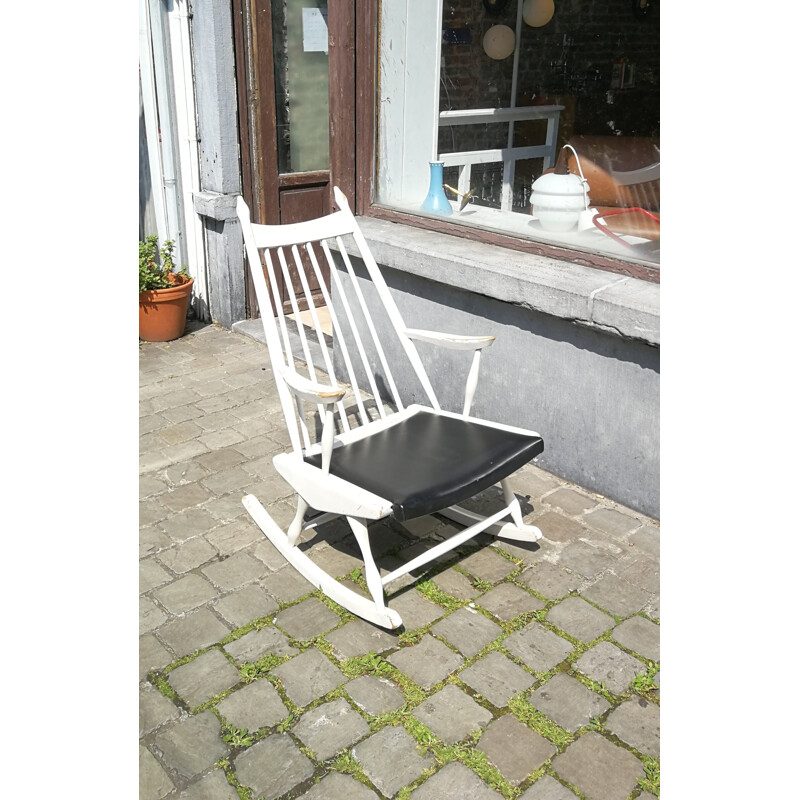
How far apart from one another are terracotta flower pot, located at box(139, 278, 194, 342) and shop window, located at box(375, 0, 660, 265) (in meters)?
1.66

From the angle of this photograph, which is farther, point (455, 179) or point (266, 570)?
point (455, 179)

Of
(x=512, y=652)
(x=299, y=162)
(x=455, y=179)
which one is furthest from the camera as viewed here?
(x=299, y=162)

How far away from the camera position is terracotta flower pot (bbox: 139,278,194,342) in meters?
5.16

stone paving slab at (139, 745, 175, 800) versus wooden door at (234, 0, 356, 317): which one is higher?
wooden door at (234, 0, 356, 317)

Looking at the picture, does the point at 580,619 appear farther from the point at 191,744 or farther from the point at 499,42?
the point at 499,42

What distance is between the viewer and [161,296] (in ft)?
16.9

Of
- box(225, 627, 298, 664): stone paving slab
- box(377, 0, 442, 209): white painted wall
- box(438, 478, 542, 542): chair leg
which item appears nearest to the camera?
box(225, 627, 298, 664): stone paving slab

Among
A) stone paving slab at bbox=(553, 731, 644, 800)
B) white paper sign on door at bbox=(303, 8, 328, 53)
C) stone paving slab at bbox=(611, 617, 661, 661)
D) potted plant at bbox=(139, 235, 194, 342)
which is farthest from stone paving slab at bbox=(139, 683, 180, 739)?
white paper sign on door at bbox=(303, 8, 328, 53)

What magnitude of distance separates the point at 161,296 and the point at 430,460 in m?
3.11

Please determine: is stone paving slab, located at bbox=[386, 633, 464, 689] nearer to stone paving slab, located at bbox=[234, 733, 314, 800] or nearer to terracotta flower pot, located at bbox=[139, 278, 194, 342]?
stone paving slab, located at bbox=[234, 733, 314, 800]

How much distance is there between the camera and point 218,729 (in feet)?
7.37

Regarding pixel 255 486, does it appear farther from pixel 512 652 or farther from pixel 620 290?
pixel 620 290

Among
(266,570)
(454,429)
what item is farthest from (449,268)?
(266,570)

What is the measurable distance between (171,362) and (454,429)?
2.63 meters
